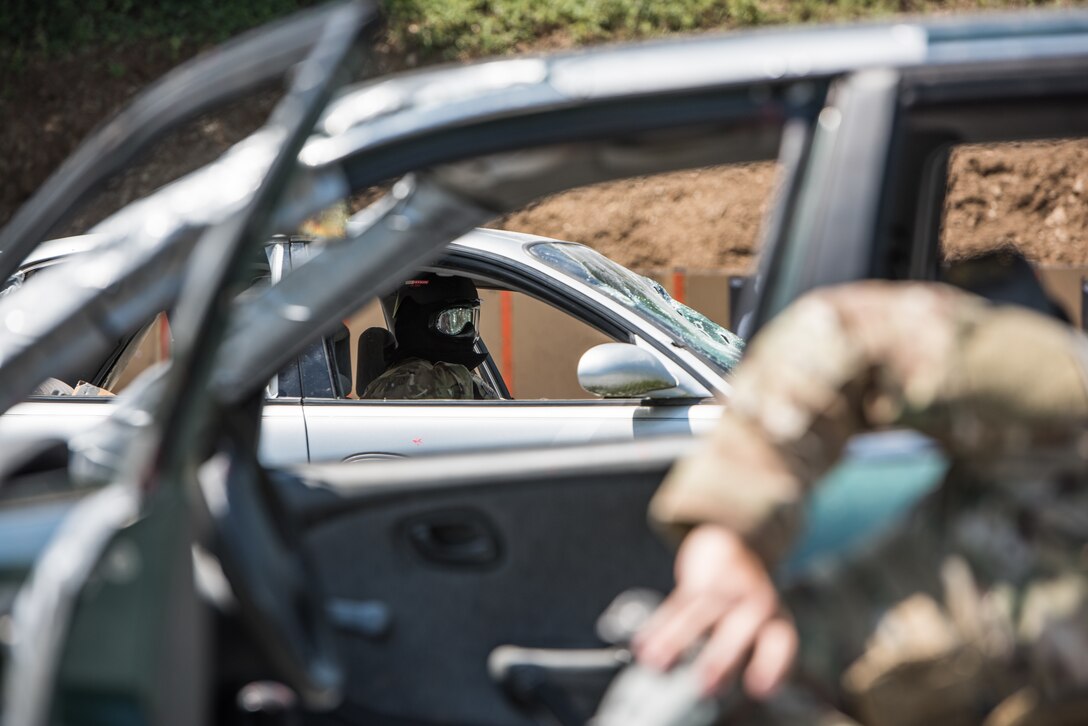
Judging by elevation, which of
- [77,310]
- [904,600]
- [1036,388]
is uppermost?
[77,310]

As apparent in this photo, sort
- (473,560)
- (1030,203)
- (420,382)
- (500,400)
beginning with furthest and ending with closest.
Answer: (1030,203), (420,382), (500,400), (473,560)

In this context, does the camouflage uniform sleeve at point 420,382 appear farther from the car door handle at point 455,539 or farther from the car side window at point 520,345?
the car door handle at point 455,539

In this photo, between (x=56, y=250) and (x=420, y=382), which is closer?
(x=56, y=250)

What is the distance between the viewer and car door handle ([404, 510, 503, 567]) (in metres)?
2.06

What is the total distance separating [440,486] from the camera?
6.75 feet

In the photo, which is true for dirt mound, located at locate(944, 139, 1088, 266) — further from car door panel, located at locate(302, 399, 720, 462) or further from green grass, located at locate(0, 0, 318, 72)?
green grass, located at locate(0, 0, 318, 72)

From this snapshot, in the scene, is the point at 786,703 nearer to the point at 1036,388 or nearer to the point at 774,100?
the point at 1036,388

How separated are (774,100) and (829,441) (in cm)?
56

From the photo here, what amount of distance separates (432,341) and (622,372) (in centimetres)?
126

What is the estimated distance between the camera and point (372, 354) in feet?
15.8

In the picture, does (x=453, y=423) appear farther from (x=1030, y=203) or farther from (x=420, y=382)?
(x=1030, y=203)

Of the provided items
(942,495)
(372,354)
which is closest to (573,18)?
(372,354)

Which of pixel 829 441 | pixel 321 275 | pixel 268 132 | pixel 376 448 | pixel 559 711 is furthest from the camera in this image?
pixel 376 448

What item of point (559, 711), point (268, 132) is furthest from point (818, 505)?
point (268, 132)
